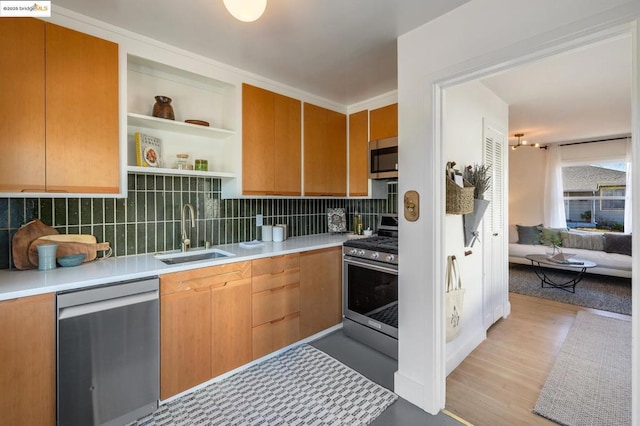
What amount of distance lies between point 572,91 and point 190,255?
3.98 metres

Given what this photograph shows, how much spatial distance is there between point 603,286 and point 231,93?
5.99 m

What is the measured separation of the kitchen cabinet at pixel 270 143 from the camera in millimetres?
2562

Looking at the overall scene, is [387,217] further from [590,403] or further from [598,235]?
[598,235]

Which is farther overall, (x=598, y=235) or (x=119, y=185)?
(x=598, y=235)

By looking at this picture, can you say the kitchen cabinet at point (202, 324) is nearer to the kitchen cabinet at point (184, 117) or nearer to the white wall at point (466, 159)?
the kitchen cabinet at point (184, 117)

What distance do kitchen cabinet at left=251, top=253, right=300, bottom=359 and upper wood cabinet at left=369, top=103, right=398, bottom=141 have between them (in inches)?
62.1

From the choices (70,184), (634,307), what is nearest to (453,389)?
(634,307)

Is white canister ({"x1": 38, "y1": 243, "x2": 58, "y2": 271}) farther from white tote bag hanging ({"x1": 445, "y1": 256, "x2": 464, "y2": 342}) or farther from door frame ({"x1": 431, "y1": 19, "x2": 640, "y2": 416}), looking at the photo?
white tote bag hanging ({"x1": 445, "y1": 256, "x2": 464, "y2": 342})

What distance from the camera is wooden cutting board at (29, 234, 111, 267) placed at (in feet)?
5.85

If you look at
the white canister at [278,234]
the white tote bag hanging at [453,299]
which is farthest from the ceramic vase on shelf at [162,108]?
the white tote bag hanging at [453,299]

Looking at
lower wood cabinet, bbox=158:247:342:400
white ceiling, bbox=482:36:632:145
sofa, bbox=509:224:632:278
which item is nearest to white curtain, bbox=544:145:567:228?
sofa, bbox=509:224:632:278

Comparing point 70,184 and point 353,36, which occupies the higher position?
point 353,36

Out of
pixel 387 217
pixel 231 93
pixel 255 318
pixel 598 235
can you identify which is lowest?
pixel 255 318

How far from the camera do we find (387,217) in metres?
3.21
